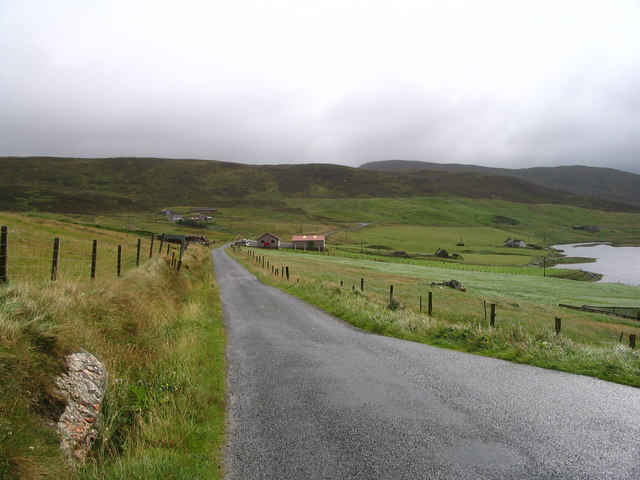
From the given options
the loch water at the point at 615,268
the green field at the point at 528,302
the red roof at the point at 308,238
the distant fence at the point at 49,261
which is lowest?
the green field at the point at 528,302

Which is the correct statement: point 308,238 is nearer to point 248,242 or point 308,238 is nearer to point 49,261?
point 248,242

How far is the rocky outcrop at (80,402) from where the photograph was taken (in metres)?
5.53

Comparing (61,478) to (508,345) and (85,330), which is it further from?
(508,345)

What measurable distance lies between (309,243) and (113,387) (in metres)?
104

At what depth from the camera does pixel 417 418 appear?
701cm

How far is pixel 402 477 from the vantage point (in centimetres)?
527

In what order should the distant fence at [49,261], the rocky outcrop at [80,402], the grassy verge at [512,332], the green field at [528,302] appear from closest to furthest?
the rocky outcrop at [80,402], the grassy verge at [512,332], the distant fence at [49,261], the green field at [528,302]

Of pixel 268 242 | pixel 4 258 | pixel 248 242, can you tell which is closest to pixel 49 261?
pixel 4 258

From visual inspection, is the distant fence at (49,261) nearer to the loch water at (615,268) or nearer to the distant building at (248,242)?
the loch water at (615,268)

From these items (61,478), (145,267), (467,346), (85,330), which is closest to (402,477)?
(61,478)

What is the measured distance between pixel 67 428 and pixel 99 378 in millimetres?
1162

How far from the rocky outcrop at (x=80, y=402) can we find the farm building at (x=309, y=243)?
329 feet

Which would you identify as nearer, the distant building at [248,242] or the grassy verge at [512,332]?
the grassy verge at [512,332]

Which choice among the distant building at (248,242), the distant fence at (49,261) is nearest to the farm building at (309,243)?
the distant building at (248,242)
